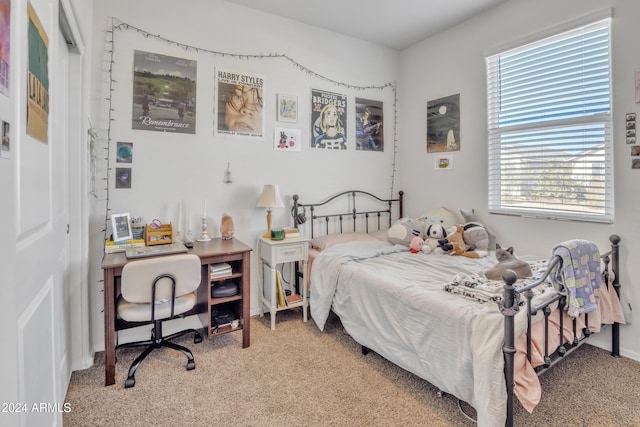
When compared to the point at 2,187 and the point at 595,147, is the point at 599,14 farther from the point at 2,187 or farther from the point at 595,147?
the point at 2,187

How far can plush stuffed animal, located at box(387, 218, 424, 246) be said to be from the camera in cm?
317

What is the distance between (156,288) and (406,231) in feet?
7.22

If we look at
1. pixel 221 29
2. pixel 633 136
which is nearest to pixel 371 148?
pixel 221 29

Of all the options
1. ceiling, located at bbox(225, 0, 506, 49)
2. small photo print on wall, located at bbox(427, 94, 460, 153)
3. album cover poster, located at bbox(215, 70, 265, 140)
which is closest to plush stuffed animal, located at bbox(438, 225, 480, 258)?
small photo print on wall, located at bbox(427, 94, 460, 153)

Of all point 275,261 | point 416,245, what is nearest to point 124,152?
point 275,261

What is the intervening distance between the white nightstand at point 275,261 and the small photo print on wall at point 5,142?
2060 mm

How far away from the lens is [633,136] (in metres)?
2.30

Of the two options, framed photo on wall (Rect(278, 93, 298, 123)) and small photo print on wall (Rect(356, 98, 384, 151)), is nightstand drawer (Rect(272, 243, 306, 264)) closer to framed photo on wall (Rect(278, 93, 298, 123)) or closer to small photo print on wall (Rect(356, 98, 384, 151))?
framed photo on wall (Rect(278, 93, 298, 123))

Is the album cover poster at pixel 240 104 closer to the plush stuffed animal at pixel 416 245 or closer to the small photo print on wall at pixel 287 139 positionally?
the small photo print on wall at pixel 287 139

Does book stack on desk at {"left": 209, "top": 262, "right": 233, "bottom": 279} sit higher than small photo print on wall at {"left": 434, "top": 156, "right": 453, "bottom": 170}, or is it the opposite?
small photo print on wall at {"left": 434, "top": 156, "right": 453, "bottom": 170}

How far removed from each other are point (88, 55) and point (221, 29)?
1.07 metres

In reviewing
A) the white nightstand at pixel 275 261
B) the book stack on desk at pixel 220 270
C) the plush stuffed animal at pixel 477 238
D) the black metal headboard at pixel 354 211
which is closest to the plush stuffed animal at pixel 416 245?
the plush stuffed animal at pixel 477 238

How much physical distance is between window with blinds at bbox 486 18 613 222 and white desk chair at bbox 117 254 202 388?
2.76m

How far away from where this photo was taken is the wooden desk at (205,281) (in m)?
2.03
